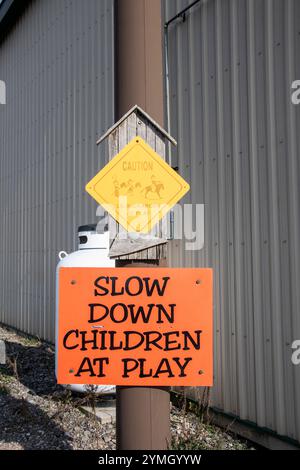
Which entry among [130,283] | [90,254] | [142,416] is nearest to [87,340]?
[130,283]

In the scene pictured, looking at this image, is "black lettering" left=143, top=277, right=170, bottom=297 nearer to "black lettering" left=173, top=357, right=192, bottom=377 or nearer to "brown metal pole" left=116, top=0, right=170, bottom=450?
"brown metal pole" left=116, top=0, right=170, bottom=450

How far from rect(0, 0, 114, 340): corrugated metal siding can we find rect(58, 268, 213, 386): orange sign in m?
4.28

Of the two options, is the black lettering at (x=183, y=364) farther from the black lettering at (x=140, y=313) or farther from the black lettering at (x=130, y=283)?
the black lettering at (x=130, y=283)

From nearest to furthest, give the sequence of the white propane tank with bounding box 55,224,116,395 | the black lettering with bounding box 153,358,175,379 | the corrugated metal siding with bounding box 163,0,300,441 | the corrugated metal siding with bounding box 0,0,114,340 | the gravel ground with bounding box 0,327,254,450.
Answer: the black lettering with bounding box 153,358,175,379, the corrugated metal siding with bounding box 163,0,300,441, the gravel ground with bounding box 0,327,254,450, the white propane tank with bounding box 55,224,116,395, the corrugated metal siding with bounding box 0,0,114,340

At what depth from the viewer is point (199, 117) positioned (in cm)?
487

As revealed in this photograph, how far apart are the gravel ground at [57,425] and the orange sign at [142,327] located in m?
1.18

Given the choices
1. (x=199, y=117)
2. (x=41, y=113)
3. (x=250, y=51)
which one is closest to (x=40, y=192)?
(x=41, y=113)

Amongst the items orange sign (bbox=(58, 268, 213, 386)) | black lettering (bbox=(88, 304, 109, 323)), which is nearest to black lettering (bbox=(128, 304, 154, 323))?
orange sign (bbox=(58, 268, 213, 386))

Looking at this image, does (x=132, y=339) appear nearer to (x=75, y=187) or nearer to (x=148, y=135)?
(x=148, y=135)

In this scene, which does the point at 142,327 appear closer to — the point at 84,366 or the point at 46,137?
the point at 84,366

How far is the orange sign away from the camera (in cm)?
262

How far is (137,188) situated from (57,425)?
9.39 ft

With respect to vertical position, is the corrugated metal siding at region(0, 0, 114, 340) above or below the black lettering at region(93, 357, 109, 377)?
above
